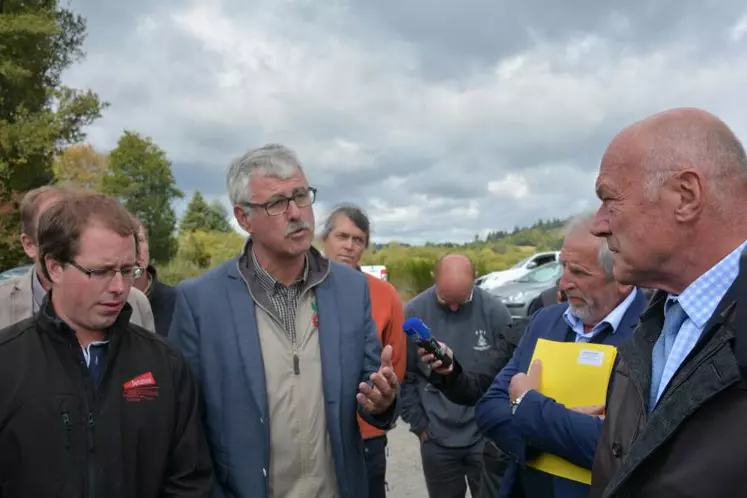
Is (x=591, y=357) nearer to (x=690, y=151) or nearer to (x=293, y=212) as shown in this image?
(x=690, y=151)

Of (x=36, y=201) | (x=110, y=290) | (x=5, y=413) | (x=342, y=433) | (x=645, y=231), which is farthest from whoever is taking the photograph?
(x=36, y=201)

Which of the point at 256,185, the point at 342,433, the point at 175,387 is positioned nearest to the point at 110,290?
the point at 175,387

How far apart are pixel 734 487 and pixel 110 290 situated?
6.11 ft

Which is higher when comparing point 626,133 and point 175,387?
point 626,133

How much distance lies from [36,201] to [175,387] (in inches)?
60.7

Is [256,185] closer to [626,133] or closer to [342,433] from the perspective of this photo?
[342,433]

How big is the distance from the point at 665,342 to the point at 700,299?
22 cm

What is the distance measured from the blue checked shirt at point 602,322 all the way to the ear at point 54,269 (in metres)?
2.01

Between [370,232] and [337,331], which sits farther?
[370,232]

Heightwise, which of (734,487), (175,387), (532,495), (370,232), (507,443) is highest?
(370,232)

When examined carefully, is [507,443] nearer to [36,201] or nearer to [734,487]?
[734,487]

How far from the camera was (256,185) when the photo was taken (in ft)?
8.22

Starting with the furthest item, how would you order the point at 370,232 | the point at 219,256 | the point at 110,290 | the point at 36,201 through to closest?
the point at 219,256, the point at 370,232, the point at 36,201, the point at 110,290

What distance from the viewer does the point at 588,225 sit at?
8.55ft
